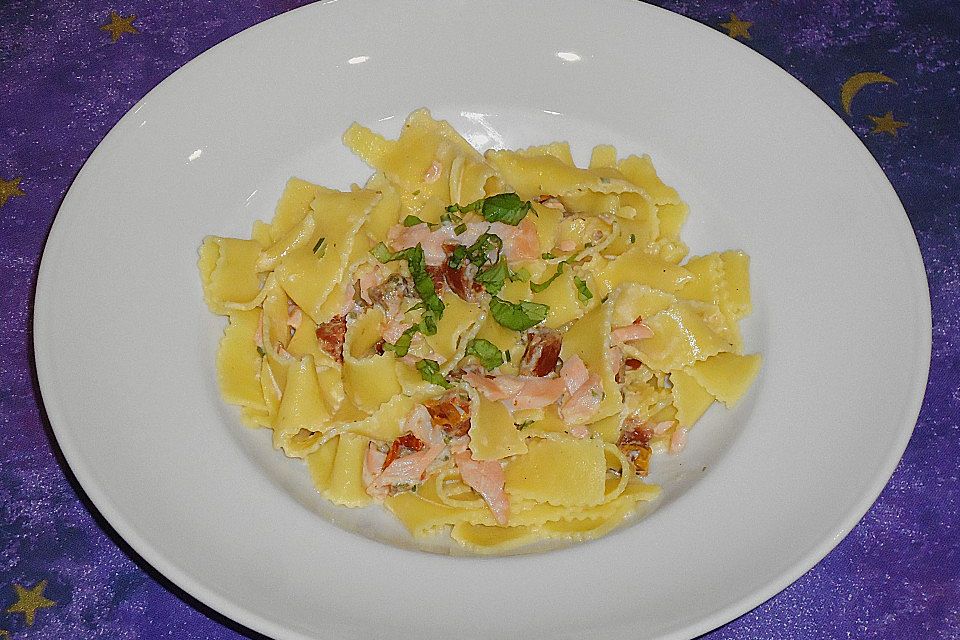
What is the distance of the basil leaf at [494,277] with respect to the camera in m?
4.62

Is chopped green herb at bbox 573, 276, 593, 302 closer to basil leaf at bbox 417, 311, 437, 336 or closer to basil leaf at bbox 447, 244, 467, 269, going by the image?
basil leaf at bbox 447, 244, 467, 269

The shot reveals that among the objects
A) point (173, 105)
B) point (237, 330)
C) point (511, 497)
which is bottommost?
point (511, 497)

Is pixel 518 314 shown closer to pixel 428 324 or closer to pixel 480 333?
pixel 480 333

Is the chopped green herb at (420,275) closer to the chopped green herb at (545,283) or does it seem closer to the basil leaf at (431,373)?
the basil leaf at (431,373)

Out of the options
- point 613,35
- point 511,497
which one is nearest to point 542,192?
point 613,35

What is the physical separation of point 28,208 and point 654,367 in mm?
3314

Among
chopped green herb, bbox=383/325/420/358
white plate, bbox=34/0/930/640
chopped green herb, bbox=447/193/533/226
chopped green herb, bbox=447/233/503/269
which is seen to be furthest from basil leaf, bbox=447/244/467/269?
white plate, bbox=34/0/930/640

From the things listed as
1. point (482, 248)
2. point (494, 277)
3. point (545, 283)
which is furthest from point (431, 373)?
point (545, 283)

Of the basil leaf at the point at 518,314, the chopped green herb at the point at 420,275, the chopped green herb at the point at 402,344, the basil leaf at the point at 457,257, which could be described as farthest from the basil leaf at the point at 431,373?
the basil leaf at the point at 457,257

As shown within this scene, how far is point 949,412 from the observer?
465 centimetres

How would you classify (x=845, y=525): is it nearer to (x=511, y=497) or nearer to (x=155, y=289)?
(x=511, y=497)

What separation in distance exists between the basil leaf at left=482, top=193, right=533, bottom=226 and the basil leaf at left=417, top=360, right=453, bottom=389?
2.59ft

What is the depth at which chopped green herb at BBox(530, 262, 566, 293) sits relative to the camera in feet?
15.6

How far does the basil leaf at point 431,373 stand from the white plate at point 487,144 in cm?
69
